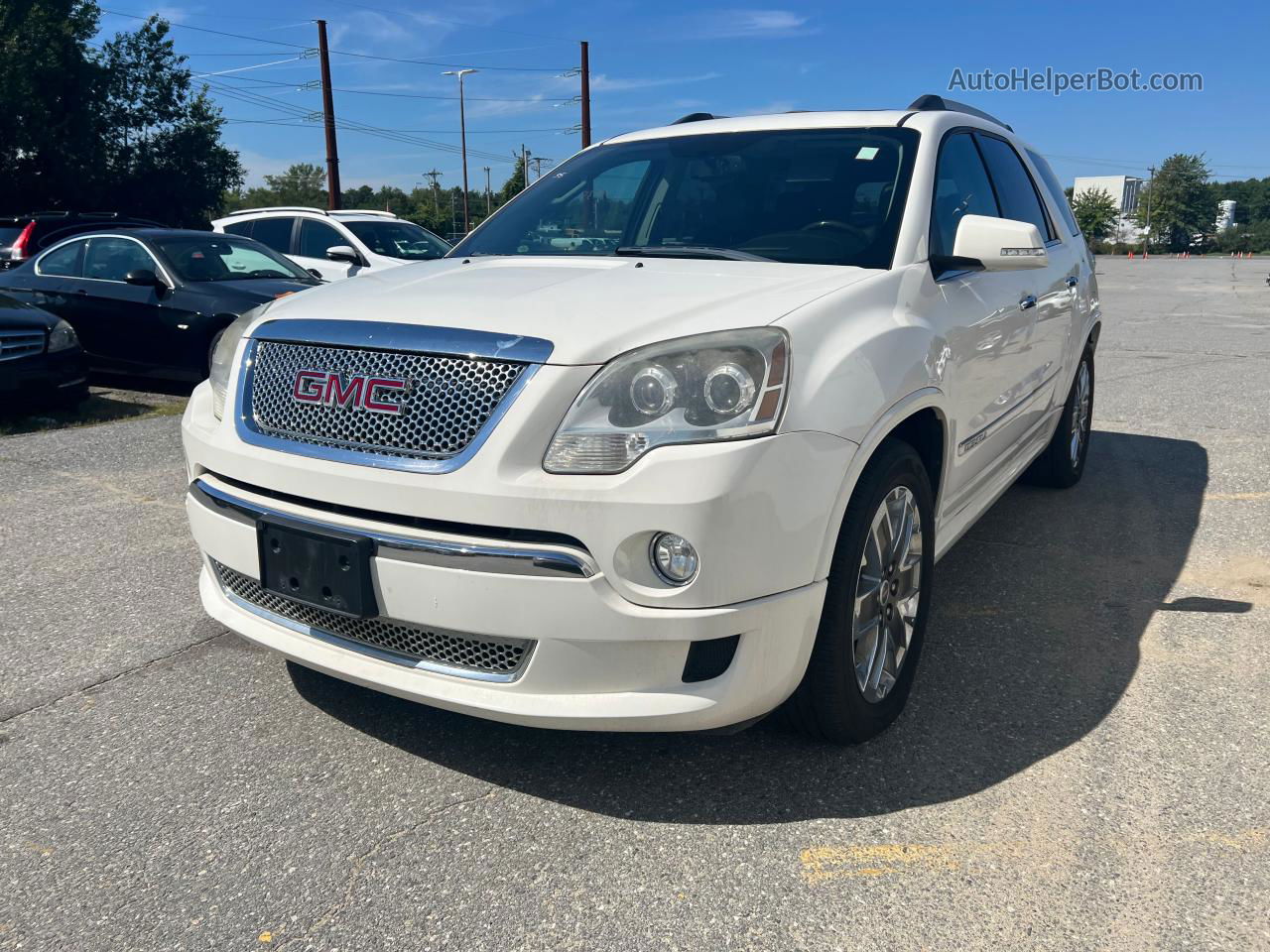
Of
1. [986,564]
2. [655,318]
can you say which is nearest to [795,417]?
[655,318]

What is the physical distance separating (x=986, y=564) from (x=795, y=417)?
8.16ft

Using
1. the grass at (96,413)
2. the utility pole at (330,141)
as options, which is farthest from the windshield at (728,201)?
the utility pole at (330,141)

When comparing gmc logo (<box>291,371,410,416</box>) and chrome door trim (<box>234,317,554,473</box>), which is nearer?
chrome door trim (<box>234,317,554,473</box>)

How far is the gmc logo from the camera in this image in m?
2.46

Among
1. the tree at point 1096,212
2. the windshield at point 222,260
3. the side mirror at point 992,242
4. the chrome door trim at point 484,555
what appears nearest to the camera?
the chrome door trim at point 484,555

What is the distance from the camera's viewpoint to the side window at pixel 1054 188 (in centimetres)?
524

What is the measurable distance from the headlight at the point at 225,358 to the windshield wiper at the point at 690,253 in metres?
1.18

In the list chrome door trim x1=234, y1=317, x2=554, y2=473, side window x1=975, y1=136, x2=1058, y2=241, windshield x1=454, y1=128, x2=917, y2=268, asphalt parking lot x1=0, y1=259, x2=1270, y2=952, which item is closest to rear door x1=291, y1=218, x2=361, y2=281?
asphalt parking lot x1=0, y1=259, x2=1270, y2=952

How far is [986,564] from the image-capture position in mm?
4465

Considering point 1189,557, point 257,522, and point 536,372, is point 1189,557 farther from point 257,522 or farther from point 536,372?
point 257,522

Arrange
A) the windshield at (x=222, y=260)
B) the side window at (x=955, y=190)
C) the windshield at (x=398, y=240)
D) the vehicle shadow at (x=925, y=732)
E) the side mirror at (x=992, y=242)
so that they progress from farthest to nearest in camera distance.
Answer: the windshield at (x=398, y=240) < the windshield at (x=222, y=260) < the side window at (x=955, y=190) < the side mirror at (x=992, y=242) < the vehicle shadow at (x=925, y=732)

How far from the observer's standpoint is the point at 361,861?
237 centimetres

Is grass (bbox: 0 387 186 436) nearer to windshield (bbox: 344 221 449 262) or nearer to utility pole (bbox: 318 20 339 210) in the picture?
windshield (bbox: 344 221 449 262)

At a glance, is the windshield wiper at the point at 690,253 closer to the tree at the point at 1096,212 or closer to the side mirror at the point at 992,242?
the side mirror at the point at 992,242
